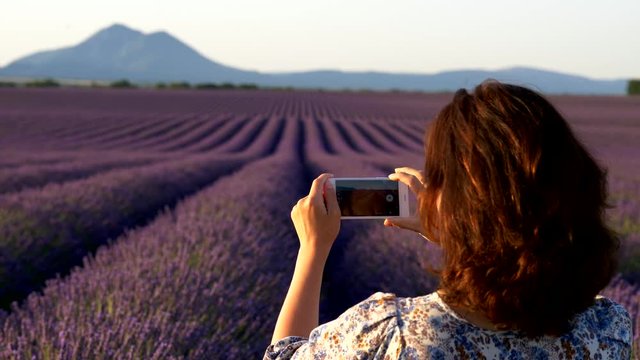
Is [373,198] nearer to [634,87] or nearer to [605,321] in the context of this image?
[605,321]

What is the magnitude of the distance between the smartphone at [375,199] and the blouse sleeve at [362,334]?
302mm

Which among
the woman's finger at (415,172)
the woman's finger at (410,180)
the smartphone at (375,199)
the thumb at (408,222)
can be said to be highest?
the woman's finger at (415,172)

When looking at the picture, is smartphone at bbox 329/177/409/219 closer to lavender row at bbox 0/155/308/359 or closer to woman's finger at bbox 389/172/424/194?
woman's finger at bbox 389/172/424/194

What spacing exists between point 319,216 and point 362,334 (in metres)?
0.25

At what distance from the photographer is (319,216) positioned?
118 centimetres

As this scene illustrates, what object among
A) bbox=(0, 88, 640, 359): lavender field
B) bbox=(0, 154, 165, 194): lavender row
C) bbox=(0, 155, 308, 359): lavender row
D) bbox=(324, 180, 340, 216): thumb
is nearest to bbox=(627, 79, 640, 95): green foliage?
bbox=(0, 88, 640, 359): lavender field

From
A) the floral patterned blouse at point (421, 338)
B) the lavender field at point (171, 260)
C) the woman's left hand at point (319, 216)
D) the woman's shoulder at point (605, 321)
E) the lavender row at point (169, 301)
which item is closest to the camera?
the floral patterned blouse at point (421, 338)

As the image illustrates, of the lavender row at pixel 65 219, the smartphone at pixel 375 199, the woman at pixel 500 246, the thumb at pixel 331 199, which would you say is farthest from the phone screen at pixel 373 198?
the lavender row at pixel 65 219

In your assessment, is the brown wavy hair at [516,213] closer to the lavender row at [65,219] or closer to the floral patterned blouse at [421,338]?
the floral patterned blouse at [421,338]

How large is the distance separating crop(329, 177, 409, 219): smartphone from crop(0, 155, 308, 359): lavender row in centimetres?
100

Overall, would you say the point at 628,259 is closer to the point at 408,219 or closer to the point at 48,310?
the point at 48,310

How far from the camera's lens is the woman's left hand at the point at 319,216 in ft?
3.85

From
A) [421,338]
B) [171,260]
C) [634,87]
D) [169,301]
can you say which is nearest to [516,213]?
[421,338]

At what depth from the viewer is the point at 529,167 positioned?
955 mm
